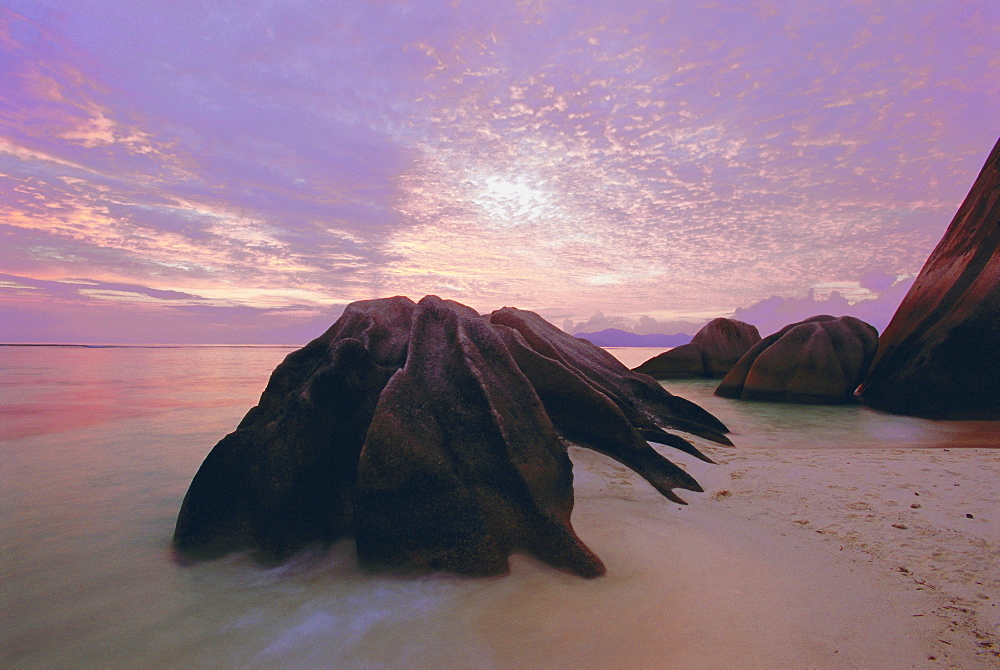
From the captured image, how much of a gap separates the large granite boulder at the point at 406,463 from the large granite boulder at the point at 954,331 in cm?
967

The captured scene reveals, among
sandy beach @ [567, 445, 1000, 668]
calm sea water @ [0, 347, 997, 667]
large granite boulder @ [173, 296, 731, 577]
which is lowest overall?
calm sea water @ [0, 347, 997, 667]

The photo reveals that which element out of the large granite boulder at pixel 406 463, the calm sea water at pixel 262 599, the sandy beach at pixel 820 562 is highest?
the large granite boulder at pixel 406 463

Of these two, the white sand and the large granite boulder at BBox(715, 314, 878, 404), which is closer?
the white sand

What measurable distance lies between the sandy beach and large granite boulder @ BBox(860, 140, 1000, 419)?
6.30 meters

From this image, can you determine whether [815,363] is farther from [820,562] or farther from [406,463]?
[406,463]

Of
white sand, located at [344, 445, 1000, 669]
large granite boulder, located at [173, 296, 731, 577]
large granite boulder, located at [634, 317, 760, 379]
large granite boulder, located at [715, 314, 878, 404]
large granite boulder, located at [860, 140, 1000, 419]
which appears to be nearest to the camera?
white sand, located at [344, 445, 1000, 669]

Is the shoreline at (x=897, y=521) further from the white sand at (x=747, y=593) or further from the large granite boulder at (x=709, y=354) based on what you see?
the large granite boulder at (x=709, y=354)

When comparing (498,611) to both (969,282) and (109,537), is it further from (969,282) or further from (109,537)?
(969,282)

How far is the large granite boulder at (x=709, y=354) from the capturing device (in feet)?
73.1

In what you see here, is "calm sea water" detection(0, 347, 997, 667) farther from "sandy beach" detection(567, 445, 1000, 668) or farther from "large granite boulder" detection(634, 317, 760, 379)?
"large granite boulder" detection(634, 317, 760, 379)

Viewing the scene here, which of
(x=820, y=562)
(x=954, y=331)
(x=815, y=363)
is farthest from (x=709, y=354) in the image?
(x=820, y=562)

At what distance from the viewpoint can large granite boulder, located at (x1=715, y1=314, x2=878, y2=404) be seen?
42.7ft

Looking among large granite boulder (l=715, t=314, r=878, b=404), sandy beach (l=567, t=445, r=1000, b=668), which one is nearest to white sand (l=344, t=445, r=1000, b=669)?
sandy beach (l=567, t=445, r=1000, b=668)

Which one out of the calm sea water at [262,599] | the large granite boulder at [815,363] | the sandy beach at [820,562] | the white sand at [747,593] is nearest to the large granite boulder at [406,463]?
the calm sea water at [262,599]
